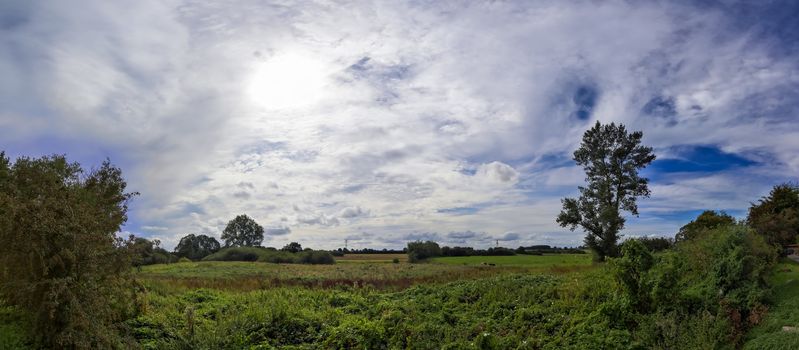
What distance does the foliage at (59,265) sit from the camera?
11195mm

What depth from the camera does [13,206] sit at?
36.1 ft

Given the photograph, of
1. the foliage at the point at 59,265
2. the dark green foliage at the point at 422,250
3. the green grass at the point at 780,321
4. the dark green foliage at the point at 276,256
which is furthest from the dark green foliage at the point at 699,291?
the dark green foliage at the point at 276,256

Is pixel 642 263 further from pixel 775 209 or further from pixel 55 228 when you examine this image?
pixel 775 209

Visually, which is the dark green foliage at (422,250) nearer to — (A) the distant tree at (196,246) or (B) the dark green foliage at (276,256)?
(B) the dark green foliage at (276,256)

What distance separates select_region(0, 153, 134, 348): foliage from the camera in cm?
1120

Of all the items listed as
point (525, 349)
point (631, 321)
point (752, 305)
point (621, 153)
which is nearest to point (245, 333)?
point (525, 349)

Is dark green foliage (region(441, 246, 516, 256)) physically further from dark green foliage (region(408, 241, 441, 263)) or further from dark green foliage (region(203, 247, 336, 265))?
dark green foliage (region(203, 247, 336, 265))

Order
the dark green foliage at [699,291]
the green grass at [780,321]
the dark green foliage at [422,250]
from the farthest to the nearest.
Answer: the dark green foliage at [422,250], the dark green foliage at [699,291], the green grass at [780,321]

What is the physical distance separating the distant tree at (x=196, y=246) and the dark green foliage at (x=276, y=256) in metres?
13.6

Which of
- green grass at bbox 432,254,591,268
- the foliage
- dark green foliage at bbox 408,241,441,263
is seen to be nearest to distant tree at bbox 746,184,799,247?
green grass at bbox 432,254,591,268

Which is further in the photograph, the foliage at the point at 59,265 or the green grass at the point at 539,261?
the green grass at the point at 539,261

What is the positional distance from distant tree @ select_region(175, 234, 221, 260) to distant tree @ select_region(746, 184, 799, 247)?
229 ft

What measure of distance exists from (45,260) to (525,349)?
1239 centimetres

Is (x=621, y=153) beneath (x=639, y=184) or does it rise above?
above
